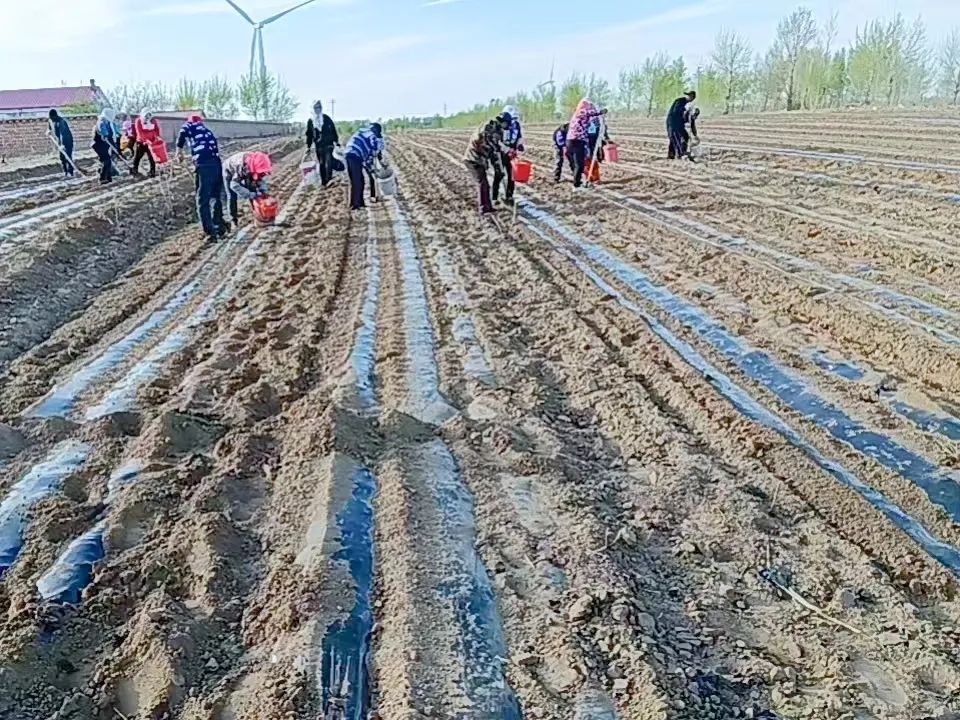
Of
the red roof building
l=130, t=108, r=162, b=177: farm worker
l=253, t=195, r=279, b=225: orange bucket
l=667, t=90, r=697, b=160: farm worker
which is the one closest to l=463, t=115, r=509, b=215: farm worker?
l=253, t=195, r=279, b=225: orange bucket

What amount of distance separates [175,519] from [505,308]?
4.12m

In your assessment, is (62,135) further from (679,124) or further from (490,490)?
(490,490)

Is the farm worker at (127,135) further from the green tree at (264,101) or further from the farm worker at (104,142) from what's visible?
the green tree at (264,101)

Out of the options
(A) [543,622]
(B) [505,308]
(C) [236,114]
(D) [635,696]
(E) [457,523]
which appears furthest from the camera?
(C) [236,114]

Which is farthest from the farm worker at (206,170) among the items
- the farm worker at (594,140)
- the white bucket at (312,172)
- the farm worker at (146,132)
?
the farm worker at (146,132)

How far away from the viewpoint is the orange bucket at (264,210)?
12391 millimetres

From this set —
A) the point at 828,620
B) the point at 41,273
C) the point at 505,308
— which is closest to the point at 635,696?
the point at 828,620

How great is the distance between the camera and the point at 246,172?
11.9m

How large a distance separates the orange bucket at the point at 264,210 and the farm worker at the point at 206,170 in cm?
63

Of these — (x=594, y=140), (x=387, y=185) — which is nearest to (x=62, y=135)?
(x=387, y=185)

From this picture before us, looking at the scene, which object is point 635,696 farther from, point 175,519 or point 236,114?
point 236,114

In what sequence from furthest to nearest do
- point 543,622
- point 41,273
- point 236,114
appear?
1. point 236,114
2. point 41,273
3. point 543,622

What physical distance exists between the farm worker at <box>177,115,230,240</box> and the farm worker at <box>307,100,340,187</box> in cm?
414

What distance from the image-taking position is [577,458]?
4465 mm
